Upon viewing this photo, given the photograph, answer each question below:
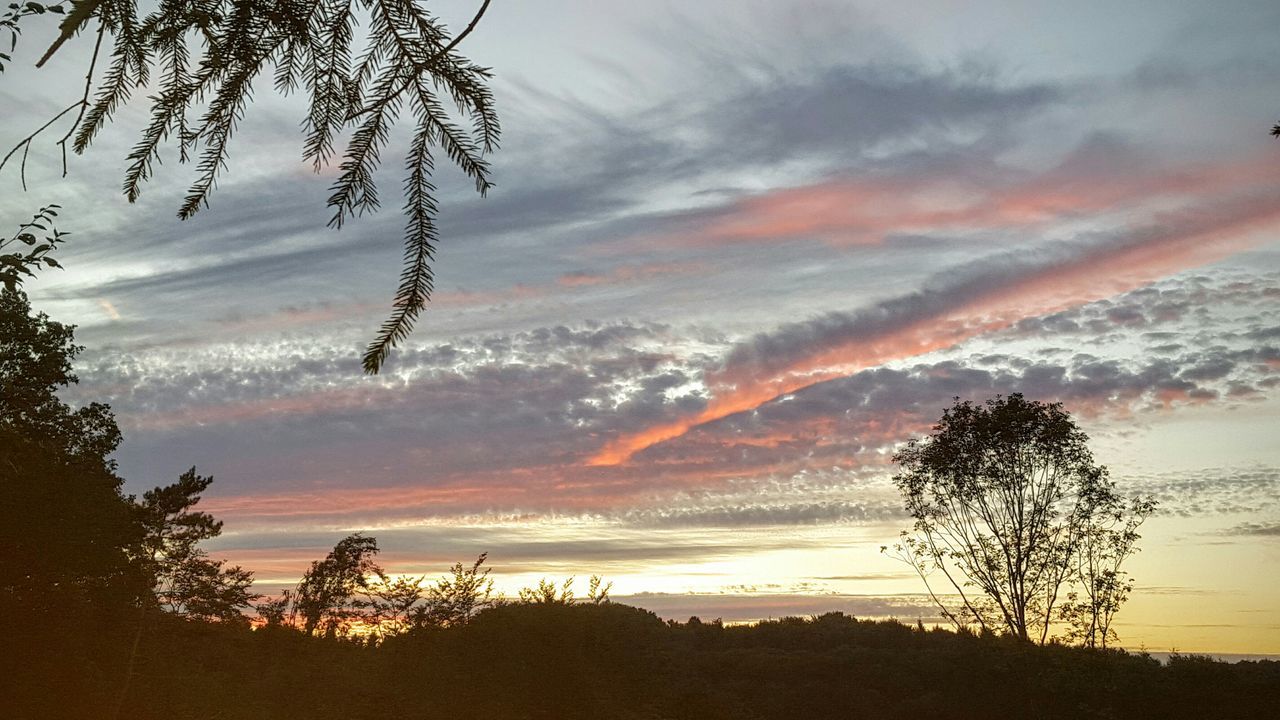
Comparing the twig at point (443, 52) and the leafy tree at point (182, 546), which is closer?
the twig at point (443, 52)

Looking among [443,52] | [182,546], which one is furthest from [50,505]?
[443,52]

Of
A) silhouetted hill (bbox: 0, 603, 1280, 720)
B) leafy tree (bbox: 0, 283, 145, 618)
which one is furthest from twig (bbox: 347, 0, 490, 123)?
leafy tree (bbox: 0, 283, 145, 618)

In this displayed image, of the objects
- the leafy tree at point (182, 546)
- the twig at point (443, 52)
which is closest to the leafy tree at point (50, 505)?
the leafy tree at point (182, 546)

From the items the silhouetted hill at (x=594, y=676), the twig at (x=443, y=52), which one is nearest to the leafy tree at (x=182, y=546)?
the silhouetted hill at (x=594, y=676)

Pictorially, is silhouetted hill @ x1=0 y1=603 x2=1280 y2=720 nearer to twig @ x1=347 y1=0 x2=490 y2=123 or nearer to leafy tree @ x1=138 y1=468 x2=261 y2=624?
leafy tree @ x1=138 y1=468 x2=261 y2=624

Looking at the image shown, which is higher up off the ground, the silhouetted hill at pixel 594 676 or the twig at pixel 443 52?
the twig at pixel 443 52

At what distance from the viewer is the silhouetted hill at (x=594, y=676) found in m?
21.7

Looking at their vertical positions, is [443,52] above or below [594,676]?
above

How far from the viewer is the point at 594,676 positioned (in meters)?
22.2

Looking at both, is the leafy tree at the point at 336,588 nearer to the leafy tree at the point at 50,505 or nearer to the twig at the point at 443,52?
the leafy tree at the point at 50,505

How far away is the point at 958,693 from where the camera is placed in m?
25.1

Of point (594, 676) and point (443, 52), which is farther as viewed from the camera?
point (594, 676)

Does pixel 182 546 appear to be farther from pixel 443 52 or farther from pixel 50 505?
pixel 443 52

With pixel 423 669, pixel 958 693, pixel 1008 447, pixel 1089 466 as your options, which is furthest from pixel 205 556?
pixel 1089 466
